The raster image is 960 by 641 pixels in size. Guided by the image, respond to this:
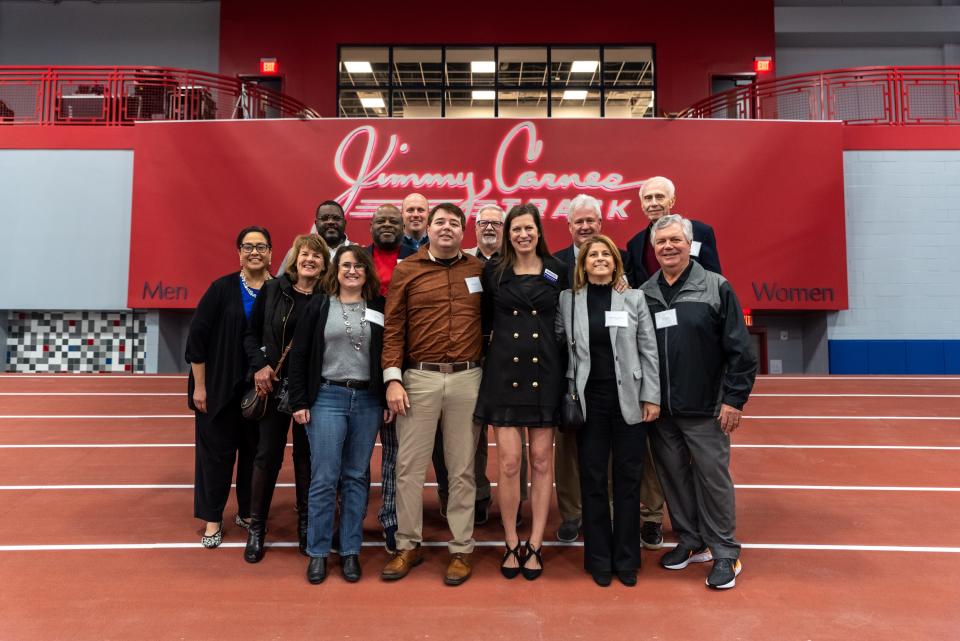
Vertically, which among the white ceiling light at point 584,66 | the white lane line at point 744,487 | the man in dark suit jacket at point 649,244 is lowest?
the white lane line at point 744,487

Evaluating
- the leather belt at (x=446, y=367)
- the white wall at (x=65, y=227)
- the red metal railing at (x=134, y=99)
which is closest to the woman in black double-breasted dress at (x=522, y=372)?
the leather belt at (x=446, y=367)

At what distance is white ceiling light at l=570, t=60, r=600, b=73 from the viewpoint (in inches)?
527

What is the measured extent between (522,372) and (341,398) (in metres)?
0.97

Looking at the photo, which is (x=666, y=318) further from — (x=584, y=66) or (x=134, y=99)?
(x=584, y=66)

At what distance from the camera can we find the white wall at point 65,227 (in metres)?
9.99

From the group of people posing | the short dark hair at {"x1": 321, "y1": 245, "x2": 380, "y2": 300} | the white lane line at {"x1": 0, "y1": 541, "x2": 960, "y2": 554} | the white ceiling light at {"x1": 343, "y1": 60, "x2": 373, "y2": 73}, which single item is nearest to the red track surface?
the white lane line at {"x1": 0, "y1": 541, "x2": 960, "y2": 554}

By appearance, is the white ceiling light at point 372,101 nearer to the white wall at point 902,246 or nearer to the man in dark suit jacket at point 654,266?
the white wall at point 902,246

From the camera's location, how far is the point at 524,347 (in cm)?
299

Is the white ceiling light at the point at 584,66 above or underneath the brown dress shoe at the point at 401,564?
above

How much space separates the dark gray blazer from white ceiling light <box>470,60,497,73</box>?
11.9m

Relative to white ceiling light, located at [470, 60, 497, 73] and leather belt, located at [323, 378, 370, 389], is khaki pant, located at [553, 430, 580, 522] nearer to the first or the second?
leather belt, located at [323, 378, 370, 389]

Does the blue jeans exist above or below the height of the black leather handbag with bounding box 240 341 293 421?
below

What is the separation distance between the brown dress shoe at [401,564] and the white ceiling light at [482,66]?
41.1ft

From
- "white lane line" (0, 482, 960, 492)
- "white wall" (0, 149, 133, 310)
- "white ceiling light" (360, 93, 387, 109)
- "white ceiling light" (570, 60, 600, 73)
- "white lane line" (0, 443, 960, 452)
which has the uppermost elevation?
"white ceiling light" (570, 60, 600, 73)
